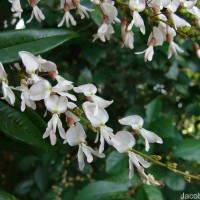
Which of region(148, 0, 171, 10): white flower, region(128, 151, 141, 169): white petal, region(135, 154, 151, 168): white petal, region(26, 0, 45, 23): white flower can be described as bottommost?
region(135, 154, 151, 168): white petal

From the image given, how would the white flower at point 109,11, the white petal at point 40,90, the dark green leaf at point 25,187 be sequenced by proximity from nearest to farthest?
the white petal at point 40,90, the white flower at point 109,11, the dark green leaf at point 25,187

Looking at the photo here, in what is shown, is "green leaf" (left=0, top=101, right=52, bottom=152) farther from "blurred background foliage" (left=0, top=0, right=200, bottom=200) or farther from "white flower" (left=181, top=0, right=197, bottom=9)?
"white flower" (left=181, top=0, right=197, bottom=9)

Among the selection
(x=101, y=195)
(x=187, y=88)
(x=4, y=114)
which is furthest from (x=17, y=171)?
(x=4, y=114)

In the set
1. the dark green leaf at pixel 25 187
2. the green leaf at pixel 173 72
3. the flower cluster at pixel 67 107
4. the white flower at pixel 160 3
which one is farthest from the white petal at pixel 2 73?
the dark green leaf at pixel 25 187

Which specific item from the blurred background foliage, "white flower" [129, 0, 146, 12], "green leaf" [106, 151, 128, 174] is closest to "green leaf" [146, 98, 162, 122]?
the blurred background foliage

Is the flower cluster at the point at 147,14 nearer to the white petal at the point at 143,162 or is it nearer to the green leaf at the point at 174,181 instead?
the white petal at the point at 143,162

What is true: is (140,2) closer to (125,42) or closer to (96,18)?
(125,42)

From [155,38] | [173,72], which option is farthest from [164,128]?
[155,38]
